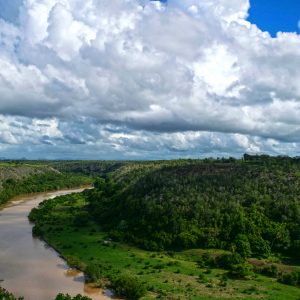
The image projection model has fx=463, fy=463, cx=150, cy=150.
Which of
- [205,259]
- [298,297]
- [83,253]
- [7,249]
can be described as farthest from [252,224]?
[7,249]

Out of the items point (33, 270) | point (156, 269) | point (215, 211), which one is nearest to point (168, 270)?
point (156, 269)

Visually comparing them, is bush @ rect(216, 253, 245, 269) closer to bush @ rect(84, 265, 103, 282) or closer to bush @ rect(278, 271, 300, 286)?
bush @ rect(278, 271, 300, 286)

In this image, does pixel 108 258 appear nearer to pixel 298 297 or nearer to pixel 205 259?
pixel 205 259

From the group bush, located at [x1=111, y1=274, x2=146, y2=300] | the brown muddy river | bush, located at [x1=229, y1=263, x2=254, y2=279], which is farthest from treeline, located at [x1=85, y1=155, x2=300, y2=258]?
bush, located at [x1=111, y1=274, x2=146, y2=300]

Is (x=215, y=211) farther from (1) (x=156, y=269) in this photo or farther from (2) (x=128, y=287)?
(2) (x=128, y=287)

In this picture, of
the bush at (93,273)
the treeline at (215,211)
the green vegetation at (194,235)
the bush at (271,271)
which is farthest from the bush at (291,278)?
the bush at (93,273)

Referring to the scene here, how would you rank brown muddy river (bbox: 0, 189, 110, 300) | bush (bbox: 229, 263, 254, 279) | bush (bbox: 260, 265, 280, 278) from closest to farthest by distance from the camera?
brown muddy river (bbox: 0, 189, 110, 300) → bush (bbox: 229, 263, 254, 279) → bush (bbox: 260, 265, 280, 278)

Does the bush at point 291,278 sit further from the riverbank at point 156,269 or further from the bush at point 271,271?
the bush at point 271,271
